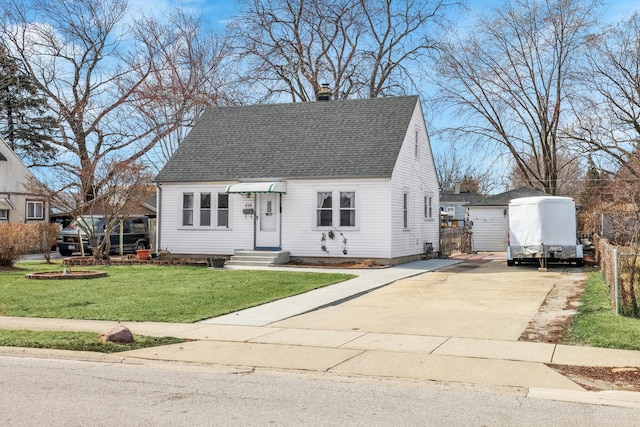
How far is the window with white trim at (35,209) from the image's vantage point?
39406 mm

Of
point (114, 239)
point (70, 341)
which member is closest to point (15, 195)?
point (114, 239)

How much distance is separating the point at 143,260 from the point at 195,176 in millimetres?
4145

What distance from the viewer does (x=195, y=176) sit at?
85.9 feet

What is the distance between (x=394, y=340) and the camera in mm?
10023

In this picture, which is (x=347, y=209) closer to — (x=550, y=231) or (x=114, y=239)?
(x=550, y=231)

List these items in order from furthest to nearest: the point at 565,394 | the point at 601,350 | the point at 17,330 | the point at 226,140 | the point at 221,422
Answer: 1. the point at 226,140
2. the point at 17,330
3. the point at 601,350
4. the point at 565,394
5. the point at 221,422

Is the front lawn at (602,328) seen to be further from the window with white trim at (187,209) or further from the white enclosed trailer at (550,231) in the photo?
the window with white trim at (187,209)

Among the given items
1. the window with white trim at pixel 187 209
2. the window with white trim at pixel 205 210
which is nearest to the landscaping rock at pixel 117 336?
the window with white trim at pixel 205 210

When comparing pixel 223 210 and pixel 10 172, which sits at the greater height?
pixel 10 172

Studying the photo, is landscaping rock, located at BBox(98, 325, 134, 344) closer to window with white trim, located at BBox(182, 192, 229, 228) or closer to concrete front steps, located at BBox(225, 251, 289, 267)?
concrete front steps, located at BBox(225, 251, 289, 267)

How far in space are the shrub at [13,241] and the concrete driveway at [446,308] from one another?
13138 millimetres

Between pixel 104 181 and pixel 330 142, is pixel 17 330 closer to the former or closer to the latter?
pixel 104 181

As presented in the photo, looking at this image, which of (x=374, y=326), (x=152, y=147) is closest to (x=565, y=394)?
(x=374, y=326)

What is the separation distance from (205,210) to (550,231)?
13500mm
